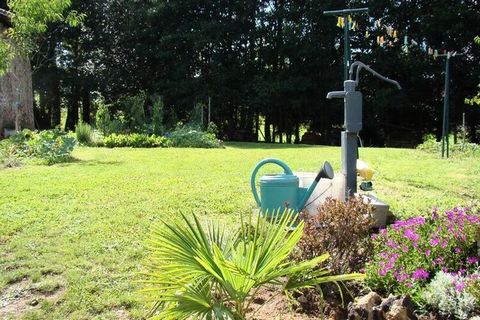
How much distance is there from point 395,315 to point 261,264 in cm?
70

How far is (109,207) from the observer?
5.50 m

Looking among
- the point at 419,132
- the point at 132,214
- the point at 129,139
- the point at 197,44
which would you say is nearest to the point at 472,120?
the point at 419,132

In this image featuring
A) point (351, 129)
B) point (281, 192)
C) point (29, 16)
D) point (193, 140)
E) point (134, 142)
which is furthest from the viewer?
point (193, 140)

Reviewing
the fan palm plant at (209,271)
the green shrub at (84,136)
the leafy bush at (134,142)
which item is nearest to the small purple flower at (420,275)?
the fan palm plant at (209,271)

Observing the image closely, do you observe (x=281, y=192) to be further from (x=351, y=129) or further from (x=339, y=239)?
(x=339, y=239)

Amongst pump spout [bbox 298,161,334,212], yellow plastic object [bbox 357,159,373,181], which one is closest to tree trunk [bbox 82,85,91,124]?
yellow plastic object [bbox 357,159,373,181]

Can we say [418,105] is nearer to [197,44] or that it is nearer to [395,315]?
[197,44]

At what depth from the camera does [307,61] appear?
70.2ft

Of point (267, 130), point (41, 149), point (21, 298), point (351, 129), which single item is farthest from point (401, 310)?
point (267, 130)

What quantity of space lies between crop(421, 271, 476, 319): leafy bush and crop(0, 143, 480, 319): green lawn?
5.30ft

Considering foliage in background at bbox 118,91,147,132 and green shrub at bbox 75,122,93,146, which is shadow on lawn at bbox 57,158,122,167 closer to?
green shrub at bbox 75,122,93,146

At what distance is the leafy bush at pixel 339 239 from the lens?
9.75ft

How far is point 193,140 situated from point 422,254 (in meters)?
11.8

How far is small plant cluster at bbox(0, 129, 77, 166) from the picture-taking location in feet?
32.4
